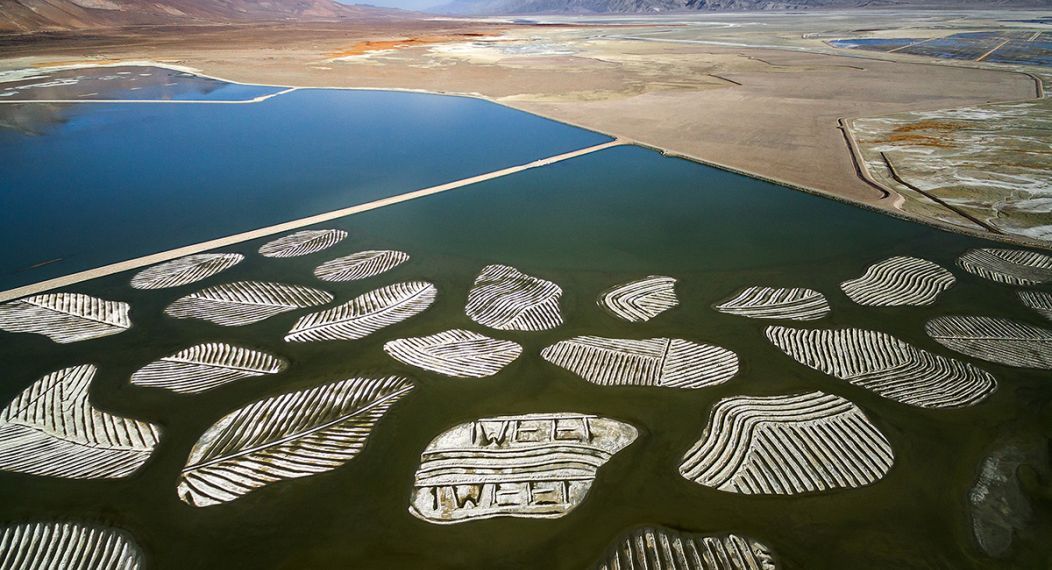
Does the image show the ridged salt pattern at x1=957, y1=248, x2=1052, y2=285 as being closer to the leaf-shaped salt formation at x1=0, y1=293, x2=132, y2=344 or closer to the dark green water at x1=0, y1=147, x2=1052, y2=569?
the dark green water at x1=0, y1=147, x2=1052, y2=569

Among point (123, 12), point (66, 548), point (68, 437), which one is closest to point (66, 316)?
Answer: point (68, 437)

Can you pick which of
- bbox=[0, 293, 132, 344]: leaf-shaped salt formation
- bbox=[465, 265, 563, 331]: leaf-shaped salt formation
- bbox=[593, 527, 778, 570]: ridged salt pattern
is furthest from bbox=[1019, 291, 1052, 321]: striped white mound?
bbox=[0, 293, 132, 344]: leaf-shaped salt formation

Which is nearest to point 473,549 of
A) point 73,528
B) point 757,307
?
point 73,528

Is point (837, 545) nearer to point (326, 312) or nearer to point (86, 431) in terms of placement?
point (326, 312)

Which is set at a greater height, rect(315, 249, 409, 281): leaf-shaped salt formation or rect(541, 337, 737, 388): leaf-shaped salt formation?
rect(315, 249, 409, 281): leaf-shaped salt formation

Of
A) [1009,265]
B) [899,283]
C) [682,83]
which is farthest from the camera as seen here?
[682,83]

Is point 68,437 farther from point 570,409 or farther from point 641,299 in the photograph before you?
point 641,299
